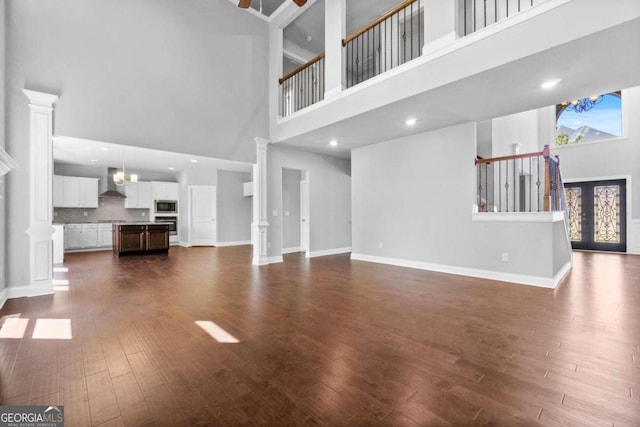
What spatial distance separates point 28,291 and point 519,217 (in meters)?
7.16

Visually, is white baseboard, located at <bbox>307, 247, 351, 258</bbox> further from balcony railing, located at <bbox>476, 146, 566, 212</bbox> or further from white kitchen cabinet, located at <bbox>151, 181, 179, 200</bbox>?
white kitchen cabinet, located at <bbox>151, 181, 179, 200</bbox>

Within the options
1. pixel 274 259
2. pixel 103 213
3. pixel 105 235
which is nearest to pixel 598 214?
pixel 274 259

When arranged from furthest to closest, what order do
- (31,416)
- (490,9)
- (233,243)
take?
1. (233,243)
2. (490,9)
3. (31,416)

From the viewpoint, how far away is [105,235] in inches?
340

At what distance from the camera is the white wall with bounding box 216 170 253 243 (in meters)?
9.62

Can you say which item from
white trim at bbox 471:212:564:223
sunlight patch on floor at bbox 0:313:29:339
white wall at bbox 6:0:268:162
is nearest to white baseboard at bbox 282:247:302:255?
white wall at bbox 6:0:268:162

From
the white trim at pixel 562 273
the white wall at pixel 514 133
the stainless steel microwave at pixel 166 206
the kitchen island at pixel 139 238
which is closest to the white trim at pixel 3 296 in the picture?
the kitchen island at pixel 139 238

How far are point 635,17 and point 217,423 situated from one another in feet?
14.1

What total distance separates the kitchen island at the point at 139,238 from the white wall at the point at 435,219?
546 centimetres

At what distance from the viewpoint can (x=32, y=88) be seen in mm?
3854

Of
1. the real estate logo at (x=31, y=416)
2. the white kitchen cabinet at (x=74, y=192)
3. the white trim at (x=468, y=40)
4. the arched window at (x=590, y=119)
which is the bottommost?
the real estate logo at (x=31, y=416)

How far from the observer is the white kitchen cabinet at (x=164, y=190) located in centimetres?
957

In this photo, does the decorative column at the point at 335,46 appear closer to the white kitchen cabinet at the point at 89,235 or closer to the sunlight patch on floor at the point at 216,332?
the sunlight patch on floor at the point at 216,332

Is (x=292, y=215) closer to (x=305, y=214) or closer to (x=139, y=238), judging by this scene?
(x=305, y=214)
